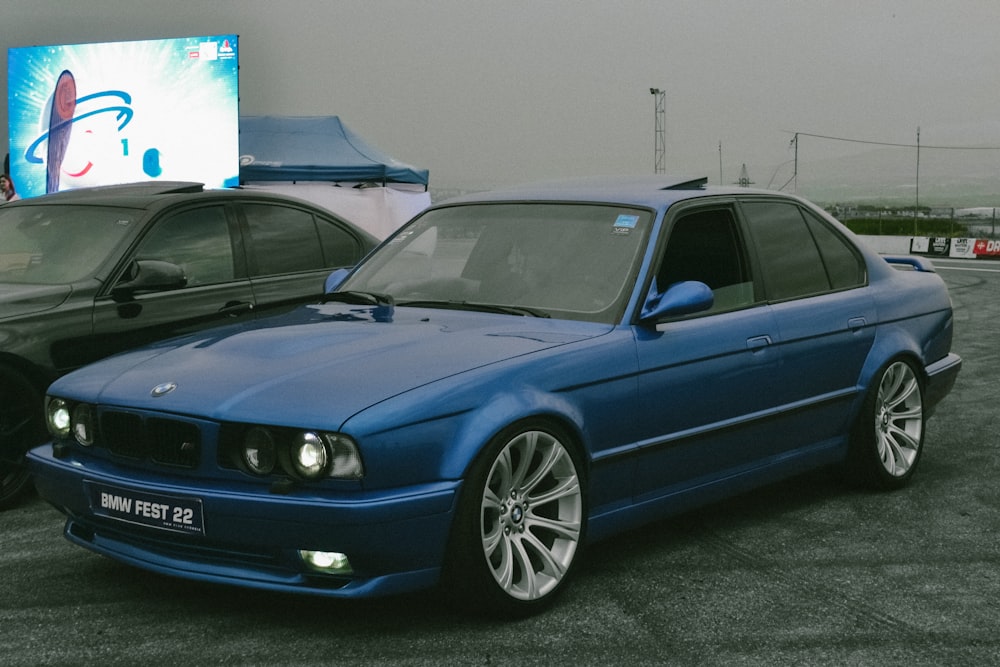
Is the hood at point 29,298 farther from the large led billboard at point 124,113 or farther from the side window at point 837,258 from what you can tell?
the large led billboard at point 124,113

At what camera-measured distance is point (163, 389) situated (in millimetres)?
4020

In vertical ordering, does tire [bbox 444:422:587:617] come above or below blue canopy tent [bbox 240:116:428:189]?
below

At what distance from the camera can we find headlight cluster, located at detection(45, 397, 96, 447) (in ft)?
13.8

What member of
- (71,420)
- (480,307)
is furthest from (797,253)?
(71,420)

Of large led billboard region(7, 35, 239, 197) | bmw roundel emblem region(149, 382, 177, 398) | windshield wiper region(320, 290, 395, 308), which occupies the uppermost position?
large led billboard region(7, 35, 239, 197)

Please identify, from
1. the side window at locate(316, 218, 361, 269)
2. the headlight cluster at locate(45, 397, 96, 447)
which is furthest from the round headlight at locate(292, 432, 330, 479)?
the side window at locate(316, 218, 361, 269)

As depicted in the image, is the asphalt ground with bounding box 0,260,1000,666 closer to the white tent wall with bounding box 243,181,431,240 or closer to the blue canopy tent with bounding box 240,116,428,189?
the white tent wall with bounding box 243,181,431,240

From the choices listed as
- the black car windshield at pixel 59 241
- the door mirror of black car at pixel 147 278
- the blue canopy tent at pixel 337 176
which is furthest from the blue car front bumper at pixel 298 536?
the blue canopy tent at pixel 337 176

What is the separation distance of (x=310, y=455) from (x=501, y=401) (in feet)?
2.08

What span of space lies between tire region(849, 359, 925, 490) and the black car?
3086 mm

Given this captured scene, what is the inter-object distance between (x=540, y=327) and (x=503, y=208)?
940mm

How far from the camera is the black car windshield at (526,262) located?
480 centimetres

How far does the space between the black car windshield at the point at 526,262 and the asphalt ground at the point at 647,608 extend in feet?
3.35

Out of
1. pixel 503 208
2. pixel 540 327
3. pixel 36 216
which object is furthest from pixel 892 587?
pixel 36 216
